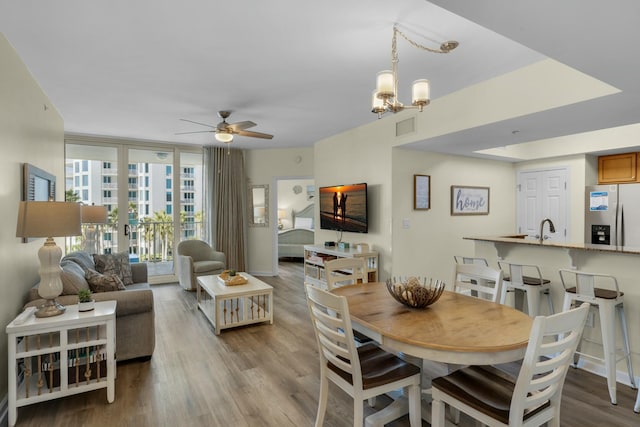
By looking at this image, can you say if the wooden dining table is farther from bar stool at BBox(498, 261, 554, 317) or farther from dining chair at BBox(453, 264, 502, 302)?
bar stool at BBox(498, 261, 554, 317)

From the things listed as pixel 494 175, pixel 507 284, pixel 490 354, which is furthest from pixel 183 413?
pixel 494 175

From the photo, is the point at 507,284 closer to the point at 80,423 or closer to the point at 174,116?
the point at 80,423

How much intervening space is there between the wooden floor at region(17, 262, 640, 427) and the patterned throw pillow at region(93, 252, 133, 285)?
1.08 m

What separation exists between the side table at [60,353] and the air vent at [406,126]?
368cm

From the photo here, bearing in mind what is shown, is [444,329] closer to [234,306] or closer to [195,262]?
[234,306]

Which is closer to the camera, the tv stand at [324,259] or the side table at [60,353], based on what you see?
the side table at [60,353]

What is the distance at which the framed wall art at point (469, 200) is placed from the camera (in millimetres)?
5164

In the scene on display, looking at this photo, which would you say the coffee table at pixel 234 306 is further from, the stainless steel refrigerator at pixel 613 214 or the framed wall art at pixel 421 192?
the stainless steel refrigerator at pixel 613 214

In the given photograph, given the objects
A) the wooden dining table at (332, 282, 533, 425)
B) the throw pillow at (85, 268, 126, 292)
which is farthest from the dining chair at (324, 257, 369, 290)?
the throw pillow at (85, 268, 126, 292)

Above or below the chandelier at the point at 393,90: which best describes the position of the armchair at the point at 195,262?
below

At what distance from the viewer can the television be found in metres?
5.00

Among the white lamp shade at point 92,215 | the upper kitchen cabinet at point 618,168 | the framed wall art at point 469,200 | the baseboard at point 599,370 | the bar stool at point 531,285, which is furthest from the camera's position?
the framed wall art at point 469,200

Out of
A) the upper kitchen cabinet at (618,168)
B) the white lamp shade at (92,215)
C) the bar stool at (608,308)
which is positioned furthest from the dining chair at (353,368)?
the upper kitchen cabinet at (618,168)

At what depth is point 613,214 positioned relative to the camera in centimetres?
475
